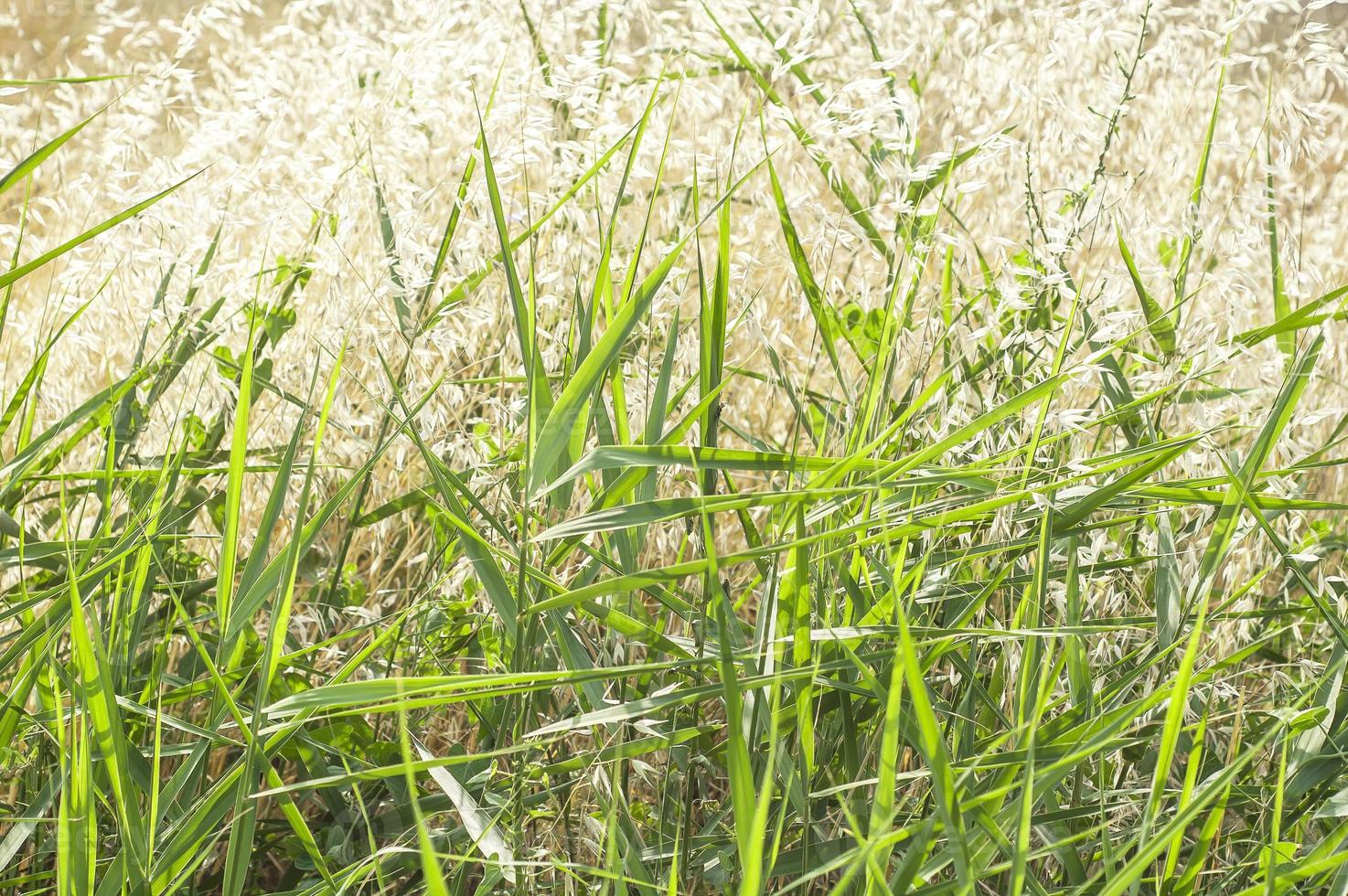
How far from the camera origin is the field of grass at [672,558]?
71 centimetres

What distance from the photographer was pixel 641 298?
0.77 m

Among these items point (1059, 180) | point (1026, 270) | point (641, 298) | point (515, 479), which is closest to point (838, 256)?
point (1059, 180)

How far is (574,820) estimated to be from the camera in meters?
0.93

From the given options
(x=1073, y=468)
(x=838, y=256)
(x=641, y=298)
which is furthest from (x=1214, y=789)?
(x=838, y=256)

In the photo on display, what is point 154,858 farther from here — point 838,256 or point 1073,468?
point 838,256

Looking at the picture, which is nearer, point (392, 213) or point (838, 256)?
point (392, 213)

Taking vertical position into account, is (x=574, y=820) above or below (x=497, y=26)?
below

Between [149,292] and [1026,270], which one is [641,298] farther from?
[149,292]

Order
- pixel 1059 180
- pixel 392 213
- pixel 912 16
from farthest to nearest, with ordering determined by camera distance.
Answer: pixel 912 16 < pixel 1059 180 < pixel 392 213

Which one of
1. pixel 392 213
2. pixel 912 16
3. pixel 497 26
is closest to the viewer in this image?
pixel 392 213

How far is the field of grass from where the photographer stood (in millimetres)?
714

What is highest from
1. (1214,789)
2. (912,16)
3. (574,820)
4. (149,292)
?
(912,16)

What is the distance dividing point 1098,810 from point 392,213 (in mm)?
939

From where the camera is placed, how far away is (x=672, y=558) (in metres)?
1.21
